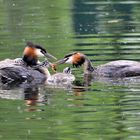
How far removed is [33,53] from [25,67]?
54 centimetres

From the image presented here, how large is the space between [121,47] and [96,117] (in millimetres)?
6660

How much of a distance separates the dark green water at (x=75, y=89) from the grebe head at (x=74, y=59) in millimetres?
203

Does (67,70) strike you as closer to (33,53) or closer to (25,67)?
(25,67)

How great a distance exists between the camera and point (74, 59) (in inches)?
682

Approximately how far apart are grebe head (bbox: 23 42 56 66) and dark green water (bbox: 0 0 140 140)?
2.28 ft

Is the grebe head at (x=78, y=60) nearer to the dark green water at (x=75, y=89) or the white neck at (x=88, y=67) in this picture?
the white neck at (x=88, y=67)

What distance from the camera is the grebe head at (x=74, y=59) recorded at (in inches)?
675

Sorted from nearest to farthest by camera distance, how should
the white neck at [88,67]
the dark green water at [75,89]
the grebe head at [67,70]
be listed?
the dark green water at [75,89] < the grebe head at [67,70] < the white neck at [88,67]

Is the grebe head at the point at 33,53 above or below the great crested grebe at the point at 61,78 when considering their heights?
above

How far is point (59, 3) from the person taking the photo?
96.0 feet

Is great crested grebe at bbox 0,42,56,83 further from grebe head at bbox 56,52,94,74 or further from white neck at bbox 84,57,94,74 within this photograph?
white neck at bbox 84,57,94,74

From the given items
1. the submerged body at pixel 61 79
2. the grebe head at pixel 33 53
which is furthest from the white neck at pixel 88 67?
the submerged body at pixel 61 79

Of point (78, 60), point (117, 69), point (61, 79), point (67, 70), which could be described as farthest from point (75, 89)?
point (78, 60)

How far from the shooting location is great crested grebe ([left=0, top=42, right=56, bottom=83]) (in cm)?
1619
